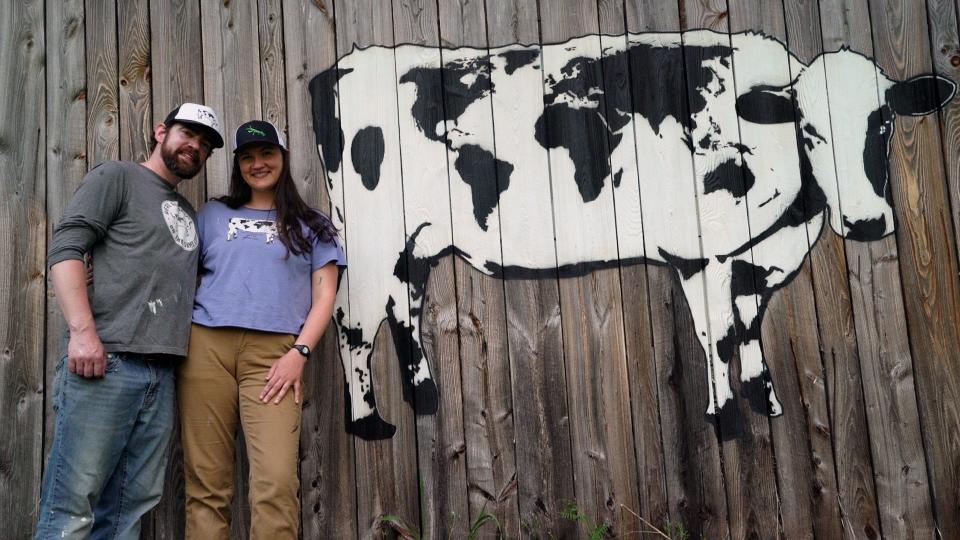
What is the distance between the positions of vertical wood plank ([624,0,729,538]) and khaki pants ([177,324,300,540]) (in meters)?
1.51

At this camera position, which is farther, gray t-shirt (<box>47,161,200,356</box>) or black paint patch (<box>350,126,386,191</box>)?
black paint patch (<box>350,126,386,191</box>)

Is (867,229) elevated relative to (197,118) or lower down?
lower down

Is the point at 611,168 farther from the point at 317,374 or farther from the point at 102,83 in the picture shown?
the point at 102,83

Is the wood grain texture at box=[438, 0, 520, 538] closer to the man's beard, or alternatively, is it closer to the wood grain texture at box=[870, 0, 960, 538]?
the man's beard

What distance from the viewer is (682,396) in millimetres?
3113

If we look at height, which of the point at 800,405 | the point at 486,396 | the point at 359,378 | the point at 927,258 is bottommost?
the point at 800,405

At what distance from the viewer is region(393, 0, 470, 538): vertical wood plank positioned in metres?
3.08

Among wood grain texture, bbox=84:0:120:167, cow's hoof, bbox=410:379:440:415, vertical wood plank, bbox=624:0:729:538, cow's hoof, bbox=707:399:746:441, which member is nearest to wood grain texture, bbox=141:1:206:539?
wood grain texture, bbox=84:0:120:167

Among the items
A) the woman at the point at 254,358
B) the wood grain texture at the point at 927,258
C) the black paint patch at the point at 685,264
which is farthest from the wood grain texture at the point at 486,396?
the wood grain texture at the point at 927,258

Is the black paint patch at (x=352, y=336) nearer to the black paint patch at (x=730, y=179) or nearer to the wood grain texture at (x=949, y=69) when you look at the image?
the black paint patch at (x=730, y=179)

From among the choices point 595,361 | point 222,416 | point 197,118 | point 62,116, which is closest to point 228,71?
point 197,118

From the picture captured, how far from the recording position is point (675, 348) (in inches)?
123

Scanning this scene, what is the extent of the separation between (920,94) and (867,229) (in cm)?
67

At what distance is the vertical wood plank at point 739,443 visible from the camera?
3.06 metres
